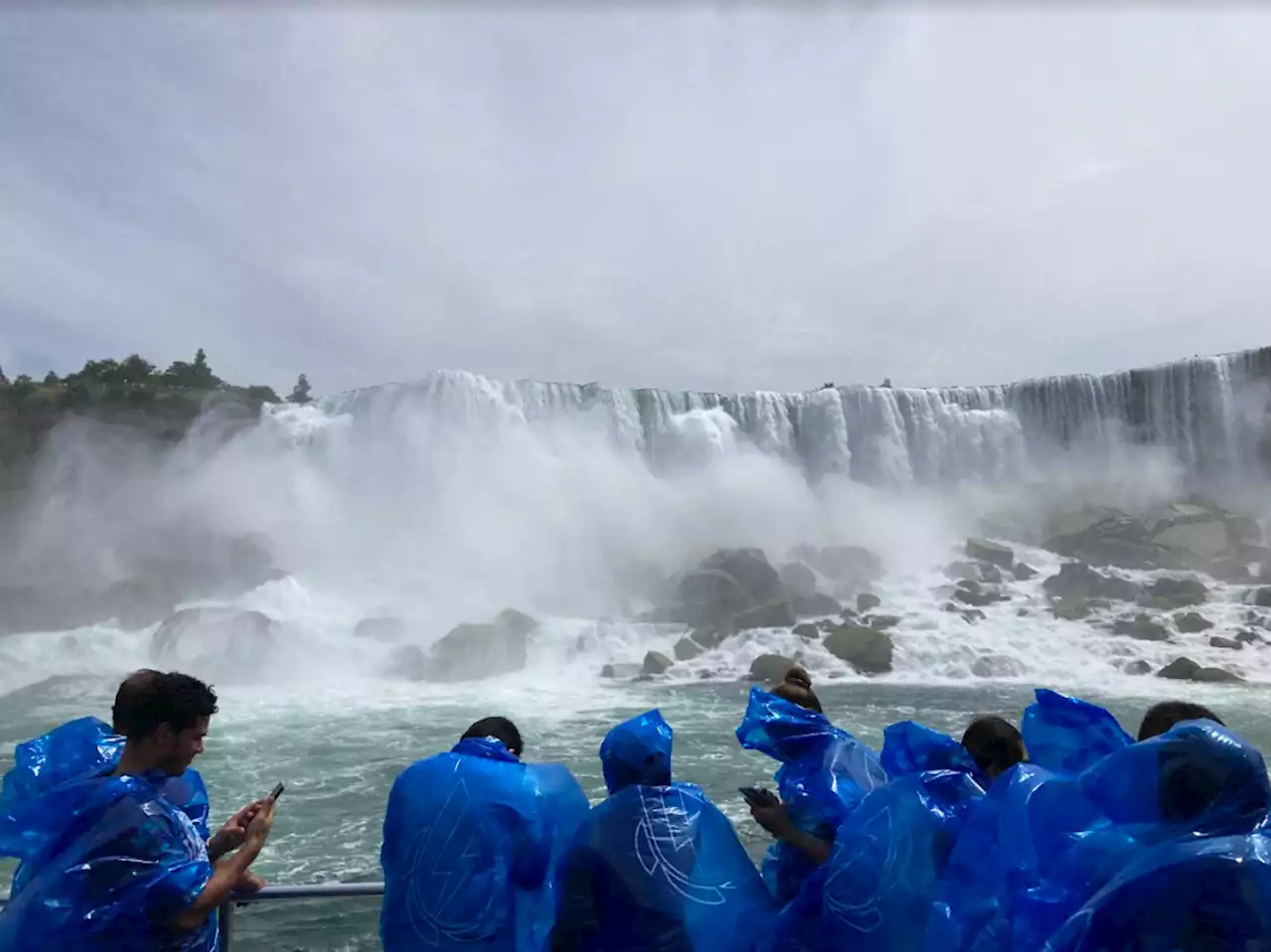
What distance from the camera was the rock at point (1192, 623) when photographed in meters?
18.0

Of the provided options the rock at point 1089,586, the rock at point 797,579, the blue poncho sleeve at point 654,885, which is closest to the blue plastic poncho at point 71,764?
the blue poncho sleeve at point 654,885

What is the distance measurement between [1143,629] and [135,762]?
2009 centimetres

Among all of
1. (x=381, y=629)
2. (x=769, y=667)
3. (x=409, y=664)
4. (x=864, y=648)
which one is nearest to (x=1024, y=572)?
(x=864, y=648)

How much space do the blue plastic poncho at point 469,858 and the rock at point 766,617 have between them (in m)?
16.7

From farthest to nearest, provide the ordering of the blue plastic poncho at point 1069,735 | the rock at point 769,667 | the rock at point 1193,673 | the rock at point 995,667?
the rock at point 995,667 → the rock at point 769,667 → the rock at point 1193,673 → the blue plastic poncho at point 1069,735

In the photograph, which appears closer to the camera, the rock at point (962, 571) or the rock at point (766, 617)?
the rock at point (766, 617)

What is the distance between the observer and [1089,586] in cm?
2041

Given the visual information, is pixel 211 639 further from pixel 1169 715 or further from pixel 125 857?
pixel 1169 715

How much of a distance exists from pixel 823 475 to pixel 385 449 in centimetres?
1379

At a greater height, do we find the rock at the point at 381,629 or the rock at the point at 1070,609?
the rock at the point at 381,629

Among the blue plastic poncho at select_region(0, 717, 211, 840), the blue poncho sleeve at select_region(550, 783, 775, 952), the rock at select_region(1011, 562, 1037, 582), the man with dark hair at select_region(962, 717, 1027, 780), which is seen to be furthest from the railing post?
the rock at select_region(1011, 562, 1037, 582)

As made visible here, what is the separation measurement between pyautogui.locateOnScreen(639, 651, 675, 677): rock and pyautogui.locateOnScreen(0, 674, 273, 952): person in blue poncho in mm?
14429

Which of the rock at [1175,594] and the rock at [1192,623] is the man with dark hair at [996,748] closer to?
the rock at [1192,623]

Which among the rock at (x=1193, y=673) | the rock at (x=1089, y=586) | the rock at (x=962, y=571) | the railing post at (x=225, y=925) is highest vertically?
the railing post at (x=225, y=925)
